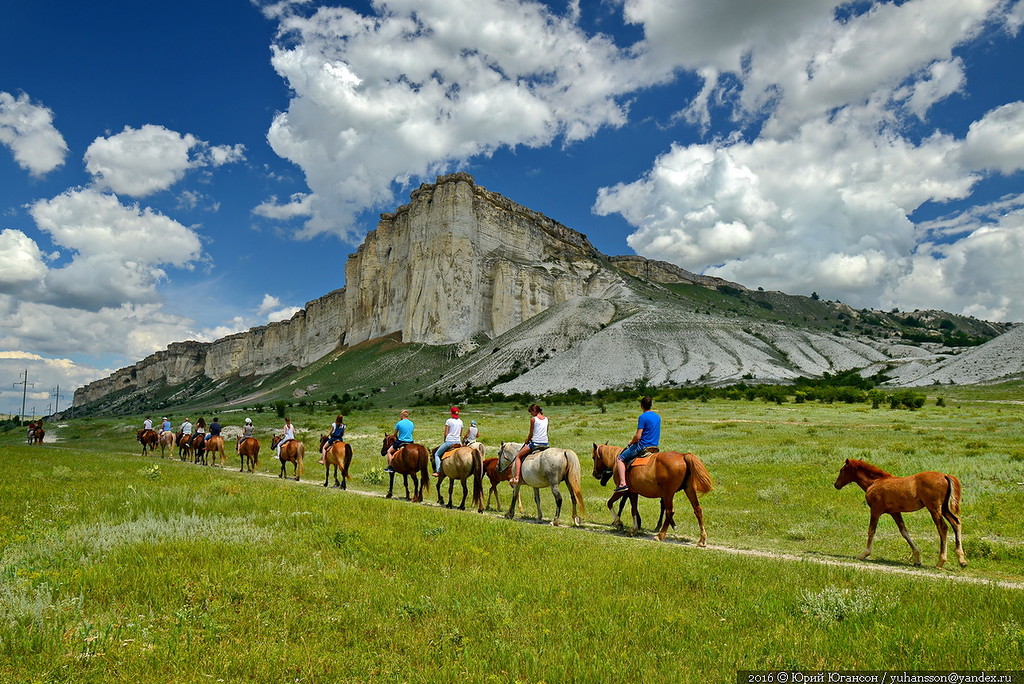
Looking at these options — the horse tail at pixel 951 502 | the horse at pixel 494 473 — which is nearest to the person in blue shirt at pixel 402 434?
the horse at pixel 494 473

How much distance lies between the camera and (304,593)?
244 inches

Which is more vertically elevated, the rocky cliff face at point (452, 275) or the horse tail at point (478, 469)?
the rocky cliff face at point (452, 275)

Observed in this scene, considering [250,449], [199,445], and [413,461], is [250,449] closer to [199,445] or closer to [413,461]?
[199,445]

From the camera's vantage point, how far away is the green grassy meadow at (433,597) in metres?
4.71

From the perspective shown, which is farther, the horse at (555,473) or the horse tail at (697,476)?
the horse at (555,473)

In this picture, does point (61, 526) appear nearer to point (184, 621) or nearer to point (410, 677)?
point (184, 621)

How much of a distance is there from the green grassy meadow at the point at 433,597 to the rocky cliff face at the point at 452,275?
361 ft

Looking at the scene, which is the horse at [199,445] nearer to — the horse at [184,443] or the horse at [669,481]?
the horse at [184,443]

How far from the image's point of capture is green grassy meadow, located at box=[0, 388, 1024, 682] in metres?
4.71

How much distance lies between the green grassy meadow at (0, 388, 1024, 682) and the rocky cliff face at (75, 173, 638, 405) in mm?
109921

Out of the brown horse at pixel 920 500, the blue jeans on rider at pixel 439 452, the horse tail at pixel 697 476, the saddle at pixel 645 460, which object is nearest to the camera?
the brown horse at pixel 920 500

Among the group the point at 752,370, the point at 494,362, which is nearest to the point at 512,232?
the point at 494,362

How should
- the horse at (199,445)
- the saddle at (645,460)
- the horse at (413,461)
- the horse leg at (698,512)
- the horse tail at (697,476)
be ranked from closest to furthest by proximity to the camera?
the horse leg at (698,512) → the horse tail at (697,476) → the saddle at (645,460) → the horse at (413,461) → the horse at (199,445)

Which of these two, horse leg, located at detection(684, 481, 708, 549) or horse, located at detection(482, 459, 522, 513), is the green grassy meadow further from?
horse, located at detection(482, 459, 522, 513)
